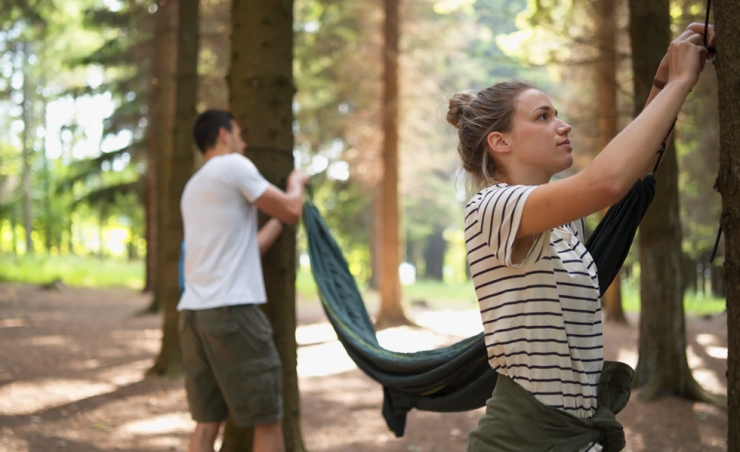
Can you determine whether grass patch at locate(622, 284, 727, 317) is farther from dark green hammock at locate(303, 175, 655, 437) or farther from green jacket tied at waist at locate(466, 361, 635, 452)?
green jacket tied at waist at locate(466, 361, 635, 452)

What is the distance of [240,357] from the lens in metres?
3.29

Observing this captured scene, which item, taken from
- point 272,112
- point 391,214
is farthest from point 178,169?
point 391,214

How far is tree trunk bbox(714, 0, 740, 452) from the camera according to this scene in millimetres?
1911

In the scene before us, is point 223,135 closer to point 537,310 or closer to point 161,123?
point 537,310

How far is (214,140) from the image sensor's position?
3.55m

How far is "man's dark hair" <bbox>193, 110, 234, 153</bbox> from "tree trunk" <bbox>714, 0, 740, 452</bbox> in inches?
90.6

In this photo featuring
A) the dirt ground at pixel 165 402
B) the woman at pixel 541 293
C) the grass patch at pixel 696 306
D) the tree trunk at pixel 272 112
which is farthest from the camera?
the grass patch at pixel 696 306

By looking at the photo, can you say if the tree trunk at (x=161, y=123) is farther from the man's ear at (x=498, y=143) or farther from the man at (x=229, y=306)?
the man's ear at (x=498, y=143)

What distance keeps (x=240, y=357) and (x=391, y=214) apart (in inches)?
387

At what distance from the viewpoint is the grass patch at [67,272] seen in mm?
22203

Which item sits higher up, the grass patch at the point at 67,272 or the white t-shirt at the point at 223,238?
the white t-shirt at the point at 223,238

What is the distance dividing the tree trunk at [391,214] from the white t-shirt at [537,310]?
11.3m

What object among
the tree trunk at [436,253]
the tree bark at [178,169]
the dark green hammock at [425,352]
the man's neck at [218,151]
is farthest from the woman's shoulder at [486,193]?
the tree trunk at [436,253]

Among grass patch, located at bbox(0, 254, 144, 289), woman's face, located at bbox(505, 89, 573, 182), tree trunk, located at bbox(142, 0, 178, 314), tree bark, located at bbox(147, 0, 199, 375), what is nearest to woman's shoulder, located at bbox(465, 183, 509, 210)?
woman's face, located at bbox(505, 89, 573, 182)
